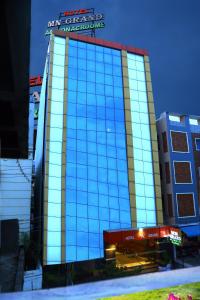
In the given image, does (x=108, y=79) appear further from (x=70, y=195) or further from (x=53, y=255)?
(x=53, y=255)

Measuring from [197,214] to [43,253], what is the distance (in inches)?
699

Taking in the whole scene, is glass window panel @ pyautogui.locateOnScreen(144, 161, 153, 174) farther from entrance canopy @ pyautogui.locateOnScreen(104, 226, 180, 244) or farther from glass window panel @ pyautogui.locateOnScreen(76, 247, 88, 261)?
glass window panel @ pyautogui.locateOnScreen(76, 247, 88, 261)

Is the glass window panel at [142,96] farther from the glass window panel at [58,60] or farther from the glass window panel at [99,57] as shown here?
the glass window panel at [58,60]

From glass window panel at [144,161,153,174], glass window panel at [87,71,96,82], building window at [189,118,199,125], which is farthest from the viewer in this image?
building window at [189,118,199,125]

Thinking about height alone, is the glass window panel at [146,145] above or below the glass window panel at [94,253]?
above

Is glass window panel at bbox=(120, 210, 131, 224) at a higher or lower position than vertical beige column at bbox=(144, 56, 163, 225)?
lower

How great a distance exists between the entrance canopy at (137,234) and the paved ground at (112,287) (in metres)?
21.6

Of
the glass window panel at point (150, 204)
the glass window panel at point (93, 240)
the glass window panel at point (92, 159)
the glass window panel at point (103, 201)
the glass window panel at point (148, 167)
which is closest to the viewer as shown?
the glass window panel at point (93, 240)

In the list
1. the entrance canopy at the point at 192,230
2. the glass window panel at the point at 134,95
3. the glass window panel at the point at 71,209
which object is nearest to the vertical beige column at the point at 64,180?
the glass window panel at the point at 71,209

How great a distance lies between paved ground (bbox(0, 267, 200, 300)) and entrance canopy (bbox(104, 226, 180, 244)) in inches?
852

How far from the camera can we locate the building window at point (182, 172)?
37406mm

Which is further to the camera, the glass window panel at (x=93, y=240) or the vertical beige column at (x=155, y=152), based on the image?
the vertical beige column at (x=155, y=152)

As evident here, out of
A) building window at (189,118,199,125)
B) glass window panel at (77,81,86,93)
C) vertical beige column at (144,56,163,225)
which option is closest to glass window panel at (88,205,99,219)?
vertical beige column at (144,56,163,225)

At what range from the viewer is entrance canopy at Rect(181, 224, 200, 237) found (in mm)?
34869
